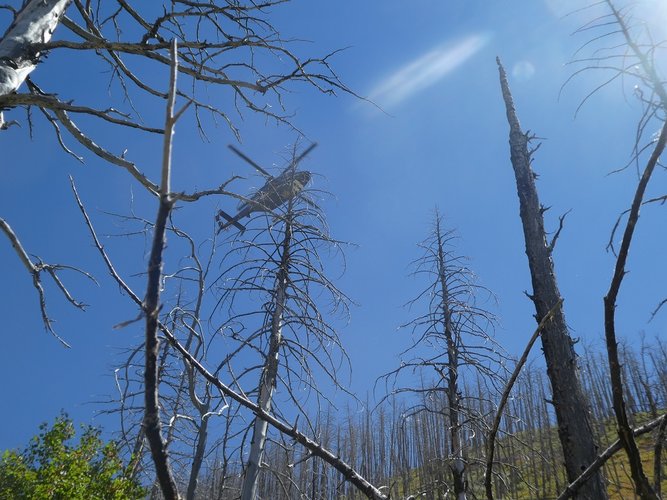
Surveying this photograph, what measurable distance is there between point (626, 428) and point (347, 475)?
38 cm

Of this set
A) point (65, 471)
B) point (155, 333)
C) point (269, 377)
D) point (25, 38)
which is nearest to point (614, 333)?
point (155, 333)

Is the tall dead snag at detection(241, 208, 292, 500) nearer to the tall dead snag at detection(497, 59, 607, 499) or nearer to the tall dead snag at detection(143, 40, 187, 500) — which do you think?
the tall dead snag at detection(497, 59, 607, 499)

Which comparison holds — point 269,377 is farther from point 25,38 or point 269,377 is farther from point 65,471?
point 65,471

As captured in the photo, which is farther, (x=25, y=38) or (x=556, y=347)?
(x=556, y=347)

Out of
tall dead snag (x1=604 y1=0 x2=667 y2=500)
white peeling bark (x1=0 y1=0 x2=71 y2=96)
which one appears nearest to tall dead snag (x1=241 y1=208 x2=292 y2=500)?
white peeling bark (x1=0 y1=0 x2=71 y2=96)

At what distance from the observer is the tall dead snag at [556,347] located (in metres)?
3.99

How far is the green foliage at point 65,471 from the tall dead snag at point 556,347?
5.58 m

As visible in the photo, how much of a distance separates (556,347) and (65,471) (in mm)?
7950

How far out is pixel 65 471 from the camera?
27.9ft

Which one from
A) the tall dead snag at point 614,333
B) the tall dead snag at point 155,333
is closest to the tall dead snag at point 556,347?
the tall dead snag at point 614,333

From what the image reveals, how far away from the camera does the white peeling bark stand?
2619 millimetres

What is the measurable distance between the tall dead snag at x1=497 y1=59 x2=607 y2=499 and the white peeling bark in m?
3.64

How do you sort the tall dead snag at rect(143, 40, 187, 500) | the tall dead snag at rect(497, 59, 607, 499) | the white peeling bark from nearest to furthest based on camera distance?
the tall dead snag at rect(143, 40, 187, 500) < the white peeling bark < the tall dead snag at rect(497, 59, 607, 499)

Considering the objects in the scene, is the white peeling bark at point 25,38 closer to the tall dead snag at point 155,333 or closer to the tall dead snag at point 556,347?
the tall dead snag at point 155,333
